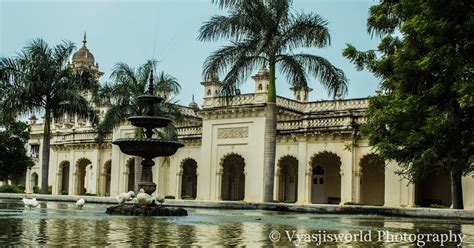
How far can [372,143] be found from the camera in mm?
19078

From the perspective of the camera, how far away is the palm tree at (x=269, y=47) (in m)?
23.5

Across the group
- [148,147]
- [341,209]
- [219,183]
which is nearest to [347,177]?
[219,183]

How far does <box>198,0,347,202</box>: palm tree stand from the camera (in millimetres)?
23469

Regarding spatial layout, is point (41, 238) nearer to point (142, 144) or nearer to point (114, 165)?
point (142, 144)

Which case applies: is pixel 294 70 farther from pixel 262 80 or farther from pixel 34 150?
pixel 34 150

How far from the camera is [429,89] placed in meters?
15.6

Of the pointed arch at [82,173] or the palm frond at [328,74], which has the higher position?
the palm frond at [328,74]

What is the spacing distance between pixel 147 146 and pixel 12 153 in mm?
36279

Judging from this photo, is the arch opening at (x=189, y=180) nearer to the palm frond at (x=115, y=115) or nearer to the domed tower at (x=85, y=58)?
the palm frond at (x=115, y=115)

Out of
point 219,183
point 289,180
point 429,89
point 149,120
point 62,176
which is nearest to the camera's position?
point 429,89

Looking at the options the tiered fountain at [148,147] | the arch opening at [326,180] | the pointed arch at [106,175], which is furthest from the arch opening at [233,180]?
the tiered fountain at [148,147]

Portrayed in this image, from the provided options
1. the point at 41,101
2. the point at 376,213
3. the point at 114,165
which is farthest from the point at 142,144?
the point at 114,165

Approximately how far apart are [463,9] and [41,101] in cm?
2229

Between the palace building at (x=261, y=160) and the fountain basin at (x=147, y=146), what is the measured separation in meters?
10.9
